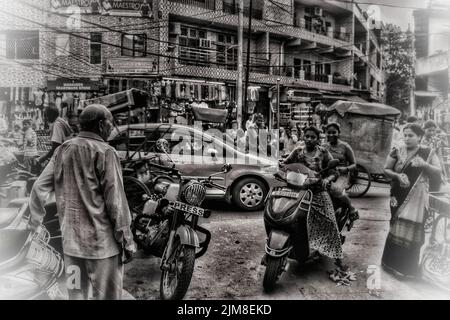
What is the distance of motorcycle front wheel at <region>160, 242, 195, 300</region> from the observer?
2564 millimetres

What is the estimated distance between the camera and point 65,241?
2.09 m

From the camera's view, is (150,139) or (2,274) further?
(150,139)

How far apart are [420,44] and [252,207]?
297 centimetres

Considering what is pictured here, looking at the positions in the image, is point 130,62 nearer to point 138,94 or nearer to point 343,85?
point 138,94

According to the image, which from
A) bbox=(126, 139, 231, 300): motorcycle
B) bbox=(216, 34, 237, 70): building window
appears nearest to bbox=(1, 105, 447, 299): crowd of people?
bbox=(126, 139, 231, 300): motorcycle

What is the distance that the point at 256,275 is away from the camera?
3.17 m

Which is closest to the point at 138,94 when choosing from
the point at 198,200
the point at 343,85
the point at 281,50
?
the point at 198,200

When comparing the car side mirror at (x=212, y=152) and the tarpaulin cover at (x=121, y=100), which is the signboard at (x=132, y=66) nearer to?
the tarpaulin cover at (x=121, y=100)

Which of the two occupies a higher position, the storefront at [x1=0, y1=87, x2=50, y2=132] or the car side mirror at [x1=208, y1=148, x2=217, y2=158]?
the storefront at [x1=0, y1=87, x2=50, y2=132]

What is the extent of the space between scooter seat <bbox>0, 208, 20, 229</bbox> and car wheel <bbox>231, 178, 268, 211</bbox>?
3.08m

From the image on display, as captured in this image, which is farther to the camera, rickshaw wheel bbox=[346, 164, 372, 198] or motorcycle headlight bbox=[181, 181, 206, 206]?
rickshaw wheel bbox=[346, 164, 372, 198]

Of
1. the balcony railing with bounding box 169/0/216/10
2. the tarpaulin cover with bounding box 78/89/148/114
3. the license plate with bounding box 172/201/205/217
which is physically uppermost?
the balcony railing with bounding box 169/0/216/10

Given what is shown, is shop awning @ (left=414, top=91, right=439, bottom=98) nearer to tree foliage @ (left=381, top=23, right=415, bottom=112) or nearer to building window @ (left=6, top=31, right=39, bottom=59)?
tree foliage @ (left=381, top=23, right=415, bottom=112)

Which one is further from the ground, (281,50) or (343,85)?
(281,50)
